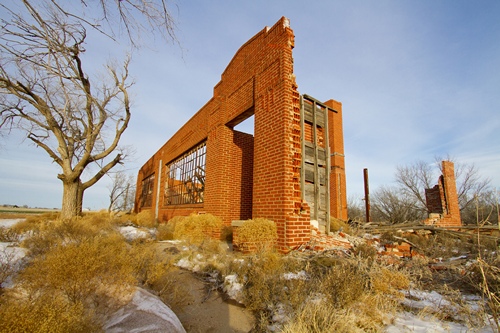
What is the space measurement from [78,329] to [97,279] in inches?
31.3

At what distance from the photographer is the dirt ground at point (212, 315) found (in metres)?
2.57

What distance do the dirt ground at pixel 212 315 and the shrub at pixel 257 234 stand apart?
1.64m

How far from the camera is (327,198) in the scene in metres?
6.63

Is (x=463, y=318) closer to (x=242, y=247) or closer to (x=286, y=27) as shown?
(x=242, y=247)

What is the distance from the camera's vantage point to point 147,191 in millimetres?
20344

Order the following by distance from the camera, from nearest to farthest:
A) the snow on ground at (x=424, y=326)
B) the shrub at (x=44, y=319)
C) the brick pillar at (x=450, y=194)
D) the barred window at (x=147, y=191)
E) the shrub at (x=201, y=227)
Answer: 1. the shrub at (x=44, y=319)
2. the snow on ground at (x=424, y=326)
3. the shrub at (x=201, y=227)
4. the brick pillar at (x=450, y=194)
5. the barred window at (x=147, y=191)


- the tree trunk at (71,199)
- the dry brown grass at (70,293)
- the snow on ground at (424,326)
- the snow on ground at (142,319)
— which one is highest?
the tree trunk at (71,199)

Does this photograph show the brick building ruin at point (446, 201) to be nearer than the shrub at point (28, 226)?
No

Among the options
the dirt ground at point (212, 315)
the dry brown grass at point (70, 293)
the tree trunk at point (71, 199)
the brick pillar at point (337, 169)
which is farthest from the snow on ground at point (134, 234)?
the brick pillar at point (337, 169)

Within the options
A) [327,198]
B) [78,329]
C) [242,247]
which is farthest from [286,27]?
[78,329]

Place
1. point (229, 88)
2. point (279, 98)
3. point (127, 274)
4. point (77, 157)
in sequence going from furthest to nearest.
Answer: point (77, 157) → point (229, 88) → point (279, 98) → point (127, 274)

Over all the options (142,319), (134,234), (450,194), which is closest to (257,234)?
(142,319)

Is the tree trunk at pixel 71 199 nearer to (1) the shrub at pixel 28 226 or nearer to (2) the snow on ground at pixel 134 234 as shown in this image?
(1) the shrub at pixel 28 226

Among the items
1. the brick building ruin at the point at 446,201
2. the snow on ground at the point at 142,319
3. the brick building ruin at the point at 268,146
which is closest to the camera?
the snow on ground at the point at 142,319
